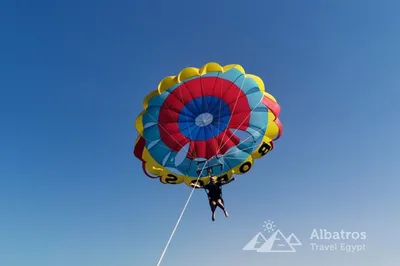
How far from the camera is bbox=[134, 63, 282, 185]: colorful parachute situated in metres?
12.3

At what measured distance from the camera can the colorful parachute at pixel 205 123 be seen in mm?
12328

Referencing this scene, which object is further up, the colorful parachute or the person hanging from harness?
the colorful parachute

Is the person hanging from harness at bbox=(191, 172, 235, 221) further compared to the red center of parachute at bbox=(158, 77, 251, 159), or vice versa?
the red center of parachute at bbox=(158, 77, 251, 159)

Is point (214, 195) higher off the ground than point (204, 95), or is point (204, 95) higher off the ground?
point (204, 95)

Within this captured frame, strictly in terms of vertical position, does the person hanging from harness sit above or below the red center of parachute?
below

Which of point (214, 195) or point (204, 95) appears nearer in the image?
point (214, 195)

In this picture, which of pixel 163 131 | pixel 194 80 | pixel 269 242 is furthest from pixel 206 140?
pixel 269 242

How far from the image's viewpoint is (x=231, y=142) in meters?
13.7

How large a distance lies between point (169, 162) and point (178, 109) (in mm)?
2217

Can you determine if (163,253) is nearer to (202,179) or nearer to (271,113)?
(202,179)

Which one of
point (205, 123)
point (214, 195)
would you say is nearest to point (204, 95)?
point (205, 123)

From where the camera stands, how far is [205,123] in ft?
43.4

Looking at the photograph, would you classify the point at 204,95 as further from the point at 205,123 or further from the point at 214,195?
the point at 214,195

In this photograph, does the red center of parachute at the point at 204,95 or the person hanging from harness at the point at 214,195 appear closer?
the person hanging from harness at the point at 214,195
